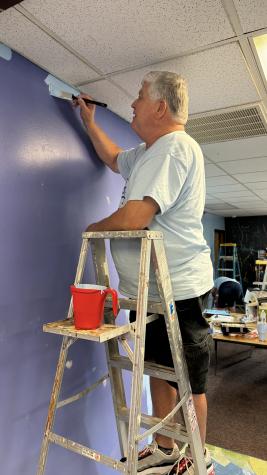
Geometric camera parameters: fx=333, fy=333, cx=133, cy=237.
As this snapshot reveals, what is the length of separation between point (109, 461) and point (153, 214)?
2.44ft

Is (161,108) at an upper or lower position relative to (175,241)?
upper

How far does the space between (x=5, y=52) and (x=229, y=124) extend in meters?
1.34

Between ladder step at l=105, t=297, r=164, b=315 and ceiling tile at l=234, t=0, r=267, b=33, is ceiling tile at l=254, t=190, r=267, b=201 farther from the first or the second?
ladder step at l=105, t=297, r=164, b=315

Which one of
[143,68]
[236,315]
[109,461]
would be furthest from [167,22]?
[236,315]

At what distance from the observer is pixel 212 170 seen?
3.29m

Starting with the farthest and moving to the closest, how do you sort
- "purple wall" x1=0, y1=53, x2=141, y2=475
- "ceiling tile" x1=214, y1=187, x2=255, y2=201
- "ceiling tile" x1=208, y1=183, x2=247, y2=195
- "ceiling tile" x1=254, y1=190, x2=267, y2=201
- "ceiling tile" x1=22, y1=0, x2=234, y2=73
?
"ceiling tile" x1=214, y1=187, x2=255, y2=201 < "ceiling tile" x1=254, y1=190, x2=267, y2=201 < "ceiling tile" x1=208, y1=183, x2=247, y2=195 < "purple wall" x1=0, y1=53, x2=141, y2=475 < "ceiling tile" x1=22, y1=0, x2=234, y2=73

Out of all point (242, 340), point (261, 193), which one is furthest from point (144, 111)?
point (261, 193)

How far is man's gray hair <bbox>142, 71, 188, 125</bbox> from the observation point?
4.05 ft

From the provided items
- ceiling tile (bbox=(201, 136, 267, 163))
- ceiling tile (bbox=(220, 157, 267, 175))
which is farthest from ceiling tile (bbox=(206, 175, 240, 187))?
ceiling tile (bbox=(201, 136, 267, 163))

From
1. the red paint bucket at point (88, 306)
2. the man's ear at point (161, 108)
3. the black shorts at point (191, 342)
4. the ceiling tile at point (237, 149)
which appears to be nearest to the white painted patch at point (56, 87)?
the man's ear at point (161, 108)

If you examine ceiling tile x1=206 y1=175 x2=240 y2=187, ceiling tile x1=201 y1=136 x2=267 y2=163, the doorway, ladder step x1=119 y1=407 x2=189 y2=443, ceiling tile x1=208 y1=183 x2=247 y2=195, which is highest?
ceiling tile x1=208 y1=183 x2=247 y2=195

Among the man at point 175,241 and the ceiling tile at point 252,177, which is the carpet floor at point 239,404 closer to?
the man at point 175,241

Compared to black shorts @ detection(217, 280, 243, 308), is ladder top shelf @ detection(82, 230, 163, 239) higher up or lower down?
higher up

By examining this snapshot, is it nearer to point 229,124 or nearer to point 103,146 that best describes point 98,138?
point 103,146
